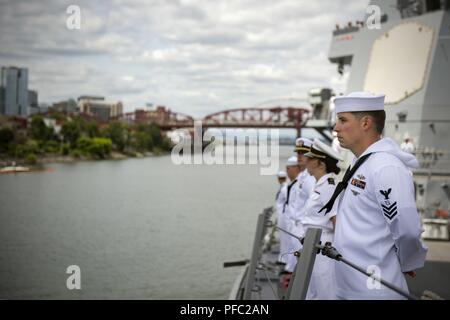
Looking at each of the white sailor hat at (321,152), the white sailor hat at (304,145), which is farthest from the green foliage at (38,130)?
the white sailor hat at (321,152)

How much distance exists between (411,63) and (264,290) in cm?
752

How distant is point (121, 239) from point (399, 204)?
15.7m

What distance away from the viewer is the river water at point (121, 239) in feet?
38.4

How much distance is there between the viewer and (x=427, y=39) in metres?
11.2

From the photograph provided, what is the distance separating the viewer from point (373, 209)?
205 centimetres

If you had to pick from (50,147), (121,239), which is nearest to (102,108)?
(50,147)

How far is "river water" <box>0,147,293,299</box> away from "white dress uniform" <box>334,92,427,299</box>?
853 cm

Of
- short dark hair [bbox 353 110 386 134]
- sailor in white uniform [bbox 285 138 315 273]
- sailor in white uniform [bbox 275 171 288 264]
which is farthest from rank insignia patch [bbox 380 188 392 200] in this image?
sailor in white uniform [bbox 275 171 288 264]

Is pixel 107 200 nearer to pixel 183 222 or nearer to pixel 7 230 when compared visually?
pixel 183 222

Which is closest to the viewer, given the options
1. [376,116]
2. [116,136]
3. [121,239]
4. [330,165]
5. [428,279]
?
[376,116]

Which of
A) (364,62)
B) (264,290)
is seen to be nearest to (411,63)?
(364,62)

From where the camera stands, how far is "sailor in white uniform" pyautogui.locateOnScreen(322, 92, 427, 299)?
1971 mm

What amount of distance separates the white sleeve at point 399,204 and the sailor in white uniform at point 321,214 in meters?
1.21

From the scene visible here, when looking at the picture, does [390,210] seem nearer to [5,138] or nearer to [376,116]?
[376,116]
